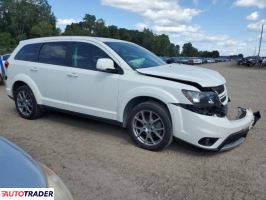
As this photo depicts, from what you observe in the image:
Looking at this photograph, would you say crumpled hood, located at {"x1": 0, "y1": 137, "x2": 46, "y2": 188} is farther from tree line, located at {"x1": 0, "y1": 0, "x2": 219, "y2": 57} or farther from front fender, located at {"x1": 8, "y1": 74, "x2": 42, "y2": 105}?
tree line, located at {"x1": 0, "y1": 0, "x2": 219, "y2": 57}

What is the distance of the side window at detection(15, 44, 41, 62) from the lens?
723 centimetres

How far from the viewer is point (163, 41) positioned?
116625mm

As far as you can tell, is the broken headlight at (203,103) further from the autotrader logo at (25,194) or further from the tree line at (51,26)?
the tree line at (51,26)

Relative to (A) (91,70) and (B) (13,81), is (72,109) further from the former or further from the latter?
(B) (13,81)

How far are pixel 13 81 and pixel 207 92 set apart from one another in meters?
4.25

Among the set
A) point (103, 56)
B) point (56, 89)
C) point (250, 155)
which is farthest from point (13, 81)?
point (250, 155)

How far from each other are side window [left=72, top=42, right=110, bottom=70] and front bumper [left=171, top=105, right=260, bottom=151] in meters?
1.78

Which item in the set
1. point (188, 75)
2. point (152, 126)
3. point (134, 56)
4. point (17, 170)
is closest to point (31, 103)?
point (134, 56)

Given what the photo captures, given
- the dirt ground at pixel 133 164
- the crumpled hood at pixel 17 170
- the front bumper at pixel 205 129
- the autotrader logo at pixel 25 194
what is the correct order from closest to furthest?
1. the autotrader logo at pixel 25 194
2. the crumpled hood at pixel 17 170
3. the dirt ground at pixel 133 164
4. the front bumper at pixel 205 129

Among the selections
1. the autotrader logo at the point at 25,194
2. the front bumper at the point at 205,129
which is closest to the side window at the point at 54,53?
the front bumper at the point at 205,129

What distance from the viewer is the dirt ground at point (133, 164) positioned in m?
4.13

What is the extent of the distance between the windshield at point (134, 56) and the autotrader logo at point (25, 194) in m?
3.77

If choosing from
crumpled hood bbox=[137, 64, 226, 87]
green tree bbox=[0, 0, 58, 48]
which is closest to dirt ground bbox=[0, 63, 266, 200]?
crumpled hood bbox=[137, 64, 226, 87]

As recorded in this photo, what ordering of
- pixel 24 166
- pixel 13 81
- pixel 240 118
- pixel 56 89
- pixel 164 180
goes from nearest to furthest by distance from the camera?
pixel 24 166
pixel 164 180
pixel 240 118
pixel 56 89
pixel 13 81
